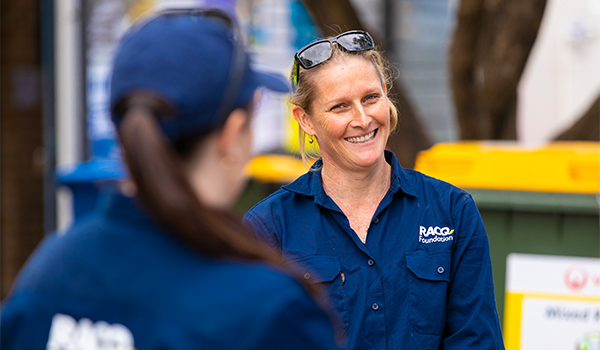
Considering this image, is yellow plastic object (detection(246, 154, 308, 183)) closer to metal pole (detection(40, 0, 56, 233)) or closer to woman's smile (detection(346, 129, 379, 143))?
metal pole (detection(40, 0, 56, 233))

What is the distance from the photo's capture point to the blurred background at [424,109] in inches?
141

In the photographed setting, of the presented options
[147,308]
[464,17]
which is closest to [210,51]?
[147,308]

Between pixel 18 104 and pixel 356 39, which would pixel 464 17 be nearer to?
pixel 356 39

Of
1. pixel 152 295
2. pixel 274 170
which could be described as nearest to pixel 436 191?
pixel 152 295

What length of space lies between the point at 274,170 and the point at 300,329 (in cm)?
379

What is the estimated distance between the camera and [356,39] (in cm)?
226

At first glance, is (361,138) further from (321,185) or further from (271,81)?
(271,81)

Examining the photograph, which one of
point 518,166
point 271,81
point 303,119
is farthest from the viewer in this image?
point 518,166

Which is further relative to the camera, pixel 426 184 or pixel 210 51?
pixel 426 184

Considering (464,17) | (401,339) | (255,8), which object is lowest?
(401,339)

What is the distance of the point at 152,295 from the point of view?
1.09 metres

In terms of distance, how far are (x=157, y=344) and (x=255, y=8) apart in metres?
6.98

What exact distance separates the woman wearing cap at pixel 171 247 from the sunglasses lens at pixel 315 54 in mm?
1005

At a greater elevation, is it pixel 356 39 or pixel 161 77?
pixel 356 39
